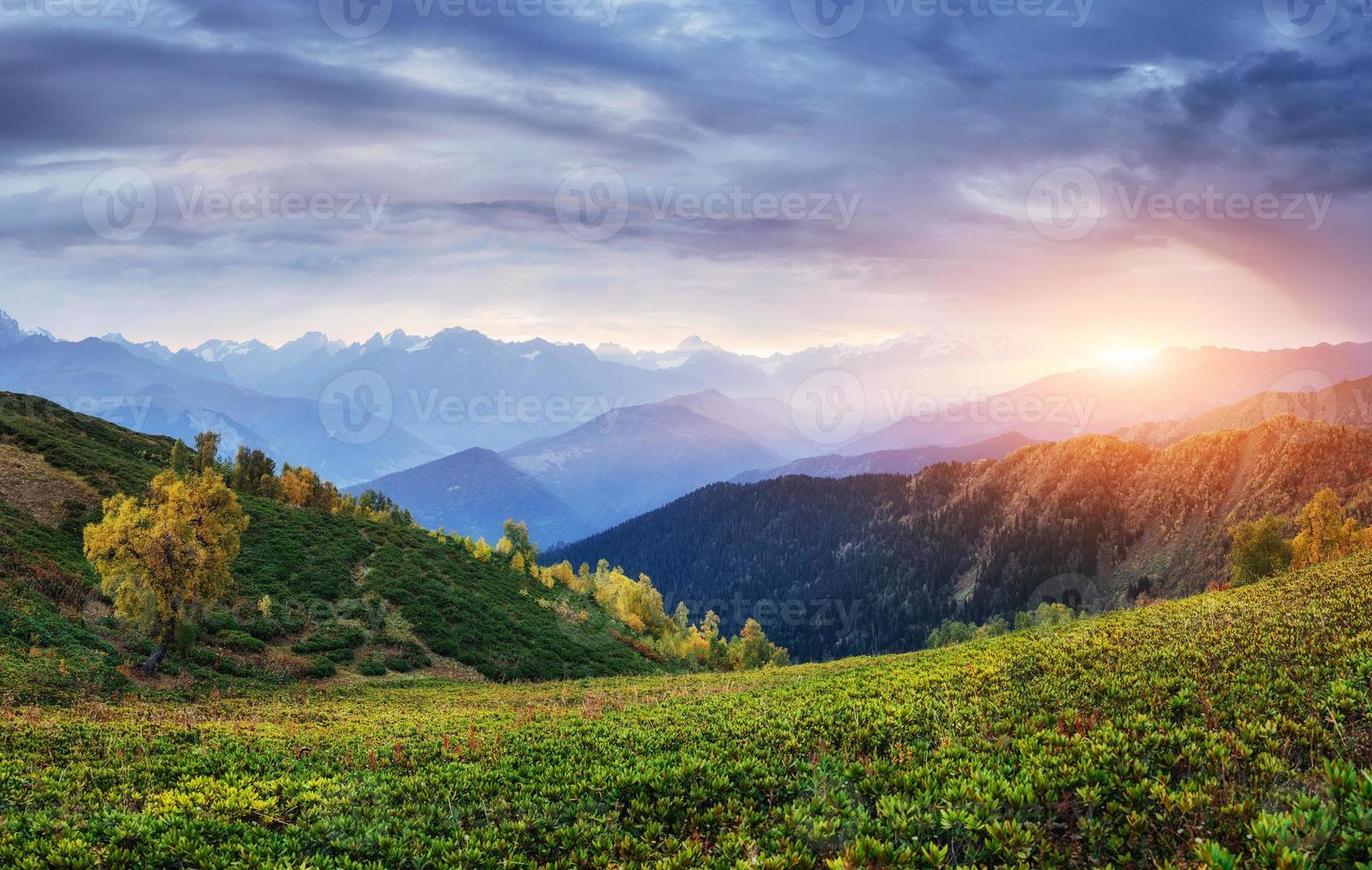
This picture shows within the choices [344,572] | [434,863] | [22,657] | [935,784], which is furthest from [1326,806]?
[344,572]

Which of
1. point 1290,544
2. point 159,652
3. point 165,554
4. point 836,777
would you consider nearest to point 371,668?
point 159,652

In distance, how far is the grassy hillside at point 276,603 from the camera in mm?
38156

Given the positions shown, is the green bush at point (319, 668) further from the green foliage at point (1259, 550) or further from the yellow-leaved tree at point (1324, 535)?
the yellow-leaved tree at point (1324, 535)

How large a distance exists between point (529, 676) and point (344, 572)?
2202cm

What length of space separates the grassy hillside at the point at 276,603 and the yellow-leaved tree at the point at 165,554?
237 centimetres

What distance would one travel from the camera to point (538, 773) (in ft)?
51.1

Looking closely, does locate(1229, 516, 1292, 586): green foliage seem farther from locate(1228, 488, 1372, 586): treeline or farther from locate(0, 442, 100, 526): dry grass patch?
locate(0, 442, 100, 526): dry grass patch

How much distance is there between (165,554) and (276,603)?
55.7 feet

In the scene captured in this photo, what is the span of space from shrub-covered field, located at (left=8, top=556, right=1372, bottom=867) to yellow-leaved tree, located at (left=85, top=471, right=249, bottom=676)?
18.1m

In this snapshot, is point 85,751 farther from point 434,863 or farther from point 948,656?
point 948,656

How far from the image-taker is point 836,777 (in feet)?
43.2

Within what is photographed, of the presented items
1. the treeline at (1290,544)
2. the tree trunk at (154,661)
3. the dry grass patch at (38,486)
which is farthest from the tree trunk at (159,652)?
the treeline at (1290,544)

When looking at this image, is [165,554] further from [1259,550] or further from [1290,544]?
[1290,544]

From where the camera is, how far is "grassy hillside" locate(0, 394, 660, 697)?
38156mm
